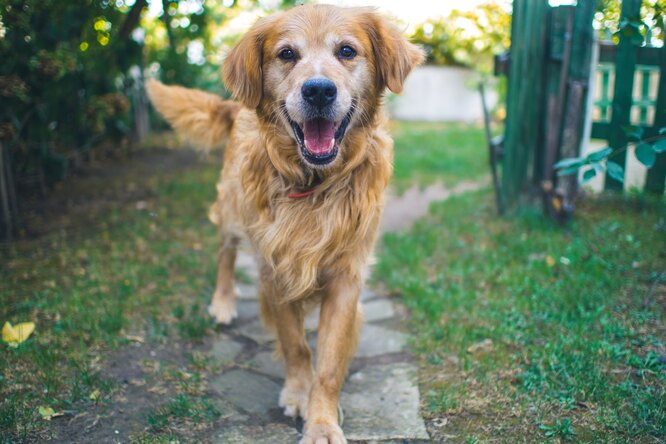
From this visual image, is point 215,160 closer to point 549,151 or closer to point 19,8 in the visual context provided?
point 19,8

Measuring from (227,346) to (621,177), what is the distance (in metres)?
2.15

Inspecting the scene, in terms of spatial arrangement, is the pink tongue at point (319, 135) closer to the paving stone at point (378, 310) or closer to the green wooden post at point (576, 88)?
the paving stone at point (378, 310)

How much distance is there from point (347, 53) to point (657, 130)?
236 centimetres

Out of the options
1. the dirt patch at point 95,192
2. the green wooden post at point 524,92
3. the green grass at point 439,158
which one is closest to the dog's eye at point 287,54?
the green wooden post at point 524,92

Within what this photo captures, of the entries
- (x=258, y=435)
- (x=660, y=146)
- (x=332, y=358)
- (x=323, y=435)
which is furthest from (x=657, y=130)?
(x=258, y=435)

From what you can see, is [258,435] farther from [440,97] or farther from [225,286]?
[440,97]

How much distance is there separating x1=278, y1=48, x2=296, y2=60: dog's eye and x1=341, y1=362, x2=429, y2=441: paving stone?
1559 millimetres

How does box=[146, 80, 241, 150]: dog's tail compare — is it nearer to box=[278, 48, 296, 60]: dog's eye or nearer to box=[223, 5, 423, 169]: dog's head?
box=[223, 5, 423, 169]: dog's head

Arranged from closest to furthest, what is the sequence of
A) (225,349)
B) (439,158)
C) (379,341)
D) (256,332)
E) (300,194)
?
(300,194) → (225,349) → (379,341) → (256,332) → (439,158)

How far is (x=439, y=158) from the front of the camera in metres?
7.87

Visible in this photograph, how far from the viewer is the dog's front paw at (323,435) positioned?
7.16 feet

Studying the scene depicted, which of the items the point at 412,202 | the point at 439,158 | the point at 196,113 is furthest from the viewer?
the point at 439,158

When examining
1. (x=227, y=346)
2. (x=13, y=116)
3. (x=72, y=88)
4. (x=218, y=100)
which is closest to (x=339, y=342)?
(x=227, y=346)

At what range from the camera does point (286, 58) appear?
255 cm
